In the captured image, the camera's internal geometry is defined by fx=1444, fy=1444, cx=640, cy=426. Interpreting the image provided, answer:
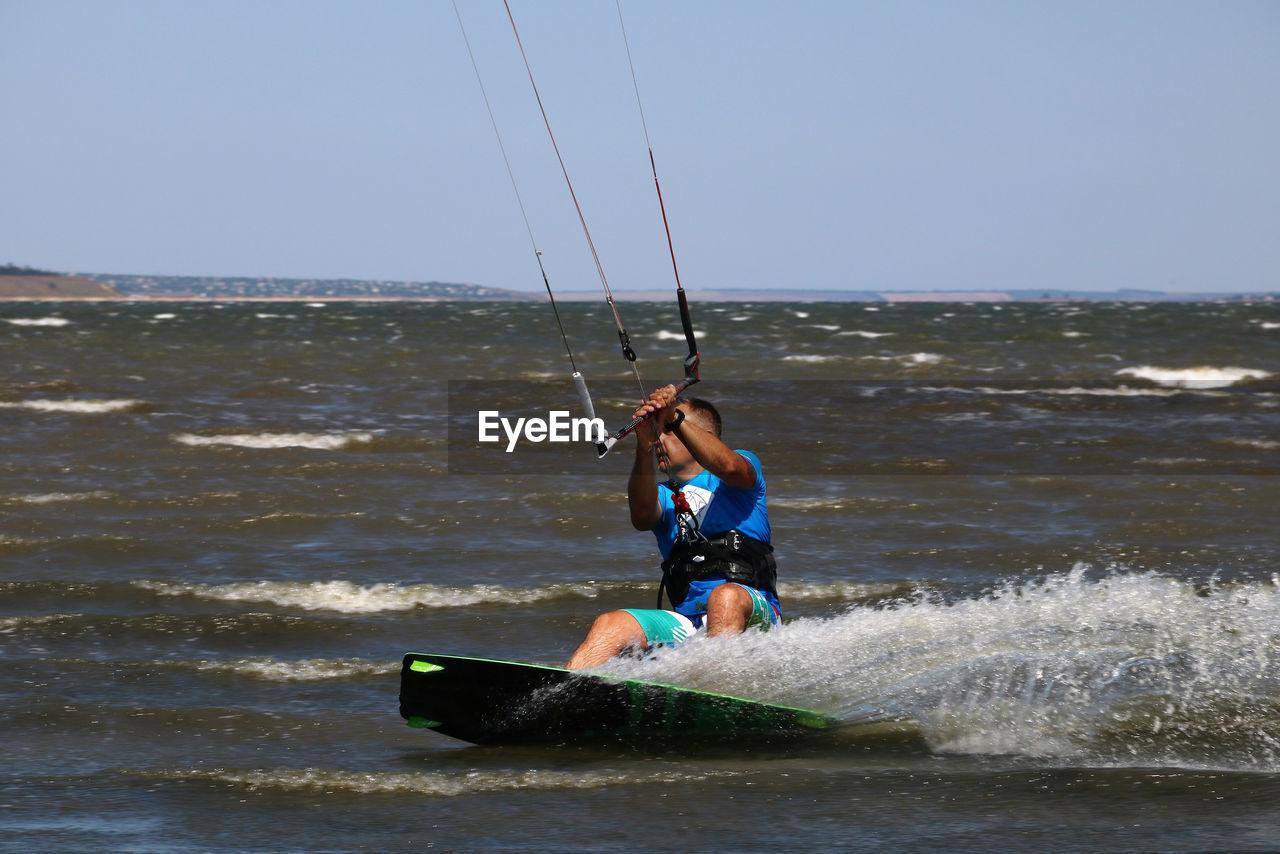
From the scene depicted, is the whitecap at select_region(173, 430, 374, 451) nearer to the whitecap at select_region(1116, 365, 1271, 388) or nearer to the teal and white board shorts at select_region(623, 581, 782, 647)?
the teal and white board shorts at select_region(623, 581, 782, 647)

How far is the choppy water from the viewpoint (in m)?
4.97

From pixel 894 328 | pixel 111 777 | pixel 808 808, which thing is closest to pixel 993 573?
pixel 808 808

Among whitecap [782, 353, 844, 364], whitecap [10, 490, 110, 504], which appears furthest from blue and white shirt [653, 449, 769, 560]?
whitecap [782, 353, 844, 364]

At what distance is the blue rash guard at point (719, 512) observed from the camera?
6.06m

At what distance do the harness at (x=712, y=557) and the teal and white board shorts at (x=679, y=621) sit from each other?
0.21ft

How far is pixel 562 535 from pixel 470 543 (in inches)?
31.8

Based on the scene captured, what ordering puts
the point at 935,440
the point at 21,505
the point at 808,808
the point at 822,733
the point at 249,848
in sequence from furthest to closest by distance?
the point at 935,440 < the point at 21,505 < the point at 822,733 < the point at 808,808 < the point at 249,848

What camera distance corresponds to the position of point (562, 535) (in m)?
11.5

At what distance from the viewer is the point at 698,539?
6043 millimetres

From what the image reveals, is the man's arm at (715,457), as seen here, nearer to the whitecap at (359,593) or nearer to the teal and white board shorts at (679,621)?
the teal and white board shorts at (679,621)

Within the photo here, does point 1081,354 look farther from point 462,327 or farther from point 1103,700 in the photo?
point 1103,700

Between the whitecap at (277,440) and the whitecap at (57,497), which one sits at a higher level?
the whitecap at (277,440)

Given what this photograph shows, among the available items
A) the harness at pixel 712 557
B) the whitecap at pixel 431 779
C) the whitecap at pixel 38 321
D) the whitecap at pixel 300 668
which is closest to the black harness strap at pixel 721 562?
the harness at pixel 712 557

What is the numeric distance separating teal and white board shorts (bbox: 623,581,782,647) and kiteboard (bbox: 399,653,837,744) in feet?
0.88
